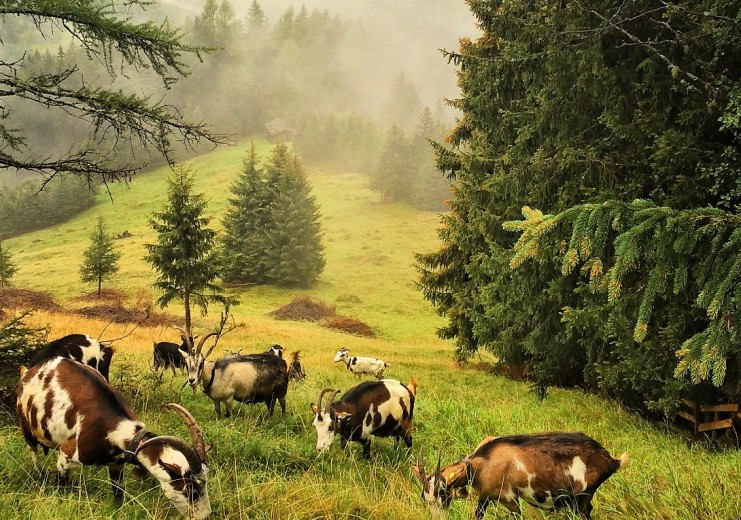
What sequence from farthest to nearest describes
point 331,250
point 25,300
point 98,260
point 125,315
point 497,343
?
point 331,250 < point 98,260 < point 25,300 < point 125,315 < point 497,343

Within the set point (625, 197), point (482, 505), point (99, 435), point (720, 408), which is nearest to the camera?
point (99, 435)

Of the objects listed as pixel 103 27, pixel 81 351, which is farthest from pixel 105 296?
pixel 103 27

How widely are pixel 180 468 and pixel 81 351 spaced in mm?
4614

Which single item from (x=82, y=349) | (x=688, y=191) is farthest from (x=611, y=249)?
(x=82, y=349)

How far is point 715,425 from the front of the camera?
793cm

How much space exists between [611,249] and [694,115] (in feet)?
8.46

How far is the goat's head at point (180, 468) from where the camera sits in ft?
13.0

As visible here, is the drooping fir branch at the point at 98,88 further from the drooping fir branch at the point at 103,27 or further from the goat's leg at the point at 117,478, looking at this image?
the goat's leg at the point at 117,478

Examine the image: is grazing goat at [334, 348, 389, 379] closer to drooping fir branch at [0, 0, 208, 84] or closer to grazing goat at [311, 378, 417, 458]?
grazing goat at [311, 378, 417, 458]

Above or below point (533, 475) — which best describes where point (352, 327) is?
below

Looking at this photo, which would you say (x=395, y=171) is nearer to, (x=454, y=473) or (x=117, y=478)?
(x=454, y=473)

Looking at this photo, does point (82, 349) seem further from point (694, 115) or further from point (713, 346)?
point (694, 115)

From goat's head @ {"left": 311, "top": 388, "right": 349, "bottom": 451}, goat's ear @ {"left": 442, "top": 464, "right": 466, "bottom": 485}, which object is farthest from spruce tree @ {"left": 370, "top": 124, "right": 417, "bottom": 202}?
goat's ear @ {"left": 442, "top": 464, "right": 466, "bottom": 485}

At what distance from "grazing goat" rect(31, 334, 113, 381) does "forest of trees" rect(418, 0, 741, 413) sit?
700 cm
